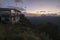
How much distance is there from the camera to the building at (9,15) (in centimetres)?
3862

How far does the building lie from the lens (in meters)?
38.6

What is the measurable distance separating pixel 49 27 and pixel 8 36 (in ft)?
52.2

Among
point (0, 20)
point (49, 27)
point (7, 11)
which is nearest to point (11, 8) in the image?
point (7, 11)

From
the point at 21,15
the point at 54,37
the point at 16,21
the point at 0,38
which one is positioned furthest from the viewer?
the point at 21,15

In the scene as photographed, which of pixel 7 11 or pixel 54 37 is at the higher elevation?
pixel 7 11

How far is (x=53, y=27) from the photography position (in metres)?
38.0

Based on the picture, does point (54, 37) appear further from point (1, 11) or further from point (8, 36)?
point (1, 11)

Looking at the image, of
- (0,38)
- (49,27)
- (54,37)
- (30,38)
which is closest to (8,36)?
(0,38)

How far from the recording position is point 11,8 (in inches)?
1606

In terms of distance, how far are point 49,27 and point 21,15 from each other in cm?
809

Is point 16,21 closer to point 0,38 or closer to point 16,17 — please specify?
point 16,17

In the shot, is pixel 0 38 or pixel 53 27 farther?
pixel 53 27

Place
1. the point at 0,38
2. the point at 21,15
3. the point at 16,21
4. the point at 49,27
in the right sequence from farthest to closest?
the point at 21,15 → the point at 16,21 → the point at 49,27 → the point at 0,38

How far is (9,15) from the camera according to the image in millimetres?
39469
